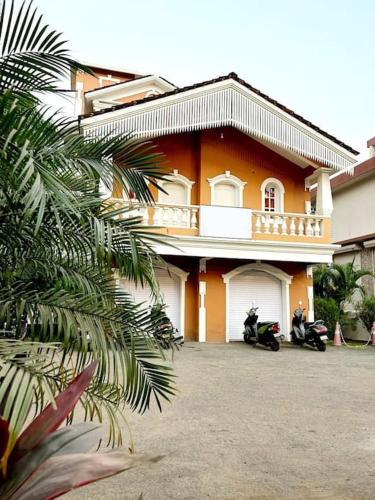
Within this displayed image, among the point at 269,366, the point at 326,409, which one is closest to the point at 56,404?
the point at 326,409

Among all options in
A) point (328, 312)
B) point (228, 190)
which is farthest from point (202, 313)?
point (328, 312)

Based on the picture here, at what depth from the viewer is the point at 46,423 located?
147 centimetres

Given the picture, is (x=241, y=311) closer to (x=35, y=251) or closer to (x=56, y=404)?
(x=35, y=251)

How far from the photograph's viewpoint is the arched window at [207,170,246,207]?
44.2ft

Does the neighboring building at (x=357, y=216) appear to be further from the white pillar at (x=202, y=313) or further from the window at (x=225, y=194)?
the white pillar at (x=202, y=313)

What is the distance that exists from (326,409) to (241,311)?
7834 millimetres

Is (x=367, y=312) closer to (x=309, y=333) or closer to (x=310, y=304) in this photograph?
(x=310, y=304)

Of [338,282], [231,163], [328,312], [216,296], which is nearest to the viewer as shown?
[216,296]

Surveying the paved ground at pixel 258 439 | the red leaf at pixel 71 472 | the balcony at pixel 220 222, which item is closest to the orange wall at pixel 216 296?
the balcony at pixel 220 222

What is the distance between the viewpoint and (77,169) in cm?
314

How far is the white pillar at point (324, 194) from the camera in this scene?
1287 cm

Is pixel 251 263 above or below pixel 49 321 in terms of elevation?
above

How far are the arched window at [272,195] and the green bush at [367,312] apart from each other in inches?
157

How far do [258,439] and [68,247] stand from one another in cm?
271
